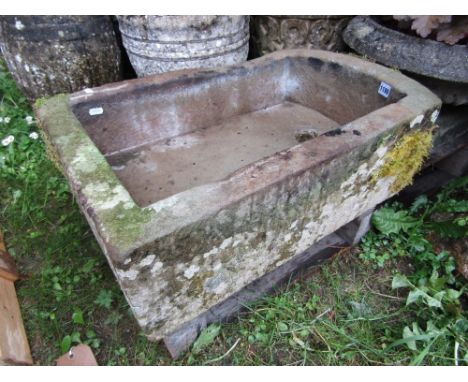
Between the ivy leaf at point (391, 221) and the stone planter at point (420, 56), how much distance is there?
30.1 inches

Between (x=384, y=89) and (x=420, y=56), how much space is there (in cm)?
41

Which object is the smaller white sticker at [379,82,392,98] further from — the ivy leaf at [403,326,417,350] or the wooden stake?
the wooden stake

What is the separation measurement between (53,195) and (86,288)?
0.80m

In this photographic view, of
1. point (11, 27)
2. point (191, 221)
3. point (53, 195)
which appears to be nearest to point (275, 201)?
point (191, 221)

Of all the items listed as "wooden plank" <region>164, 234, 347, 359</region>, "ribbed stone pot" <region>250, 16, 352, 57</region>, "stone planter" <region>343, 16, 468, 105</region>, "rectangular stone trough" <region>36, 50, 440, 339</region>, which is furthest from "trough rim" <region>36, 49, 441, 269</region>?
"ribbed stone pot" <region>250, 16, 352, 57</region>

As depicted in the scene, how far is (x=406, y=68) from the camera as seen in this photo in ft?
6.57

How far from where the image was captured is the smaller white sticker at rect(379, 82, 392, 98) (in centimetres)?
176

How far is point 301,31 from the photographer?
2611 millimetres

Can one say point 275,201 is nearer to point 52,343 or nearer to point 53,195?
point 52,343

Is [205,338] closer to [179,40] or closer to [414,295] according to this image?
[414,295]

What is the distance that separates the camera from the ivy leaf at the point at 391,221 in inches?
79.6

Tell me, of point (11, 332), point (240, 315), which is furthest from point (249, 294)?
point (11, 332)

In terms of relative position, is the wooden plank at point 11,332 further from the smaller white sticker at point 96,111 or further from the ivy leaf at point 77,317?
the smaller white sticker at point 96,111

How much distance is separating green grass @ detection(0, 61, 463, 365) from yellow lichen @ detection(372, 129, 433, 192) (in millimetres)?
527
